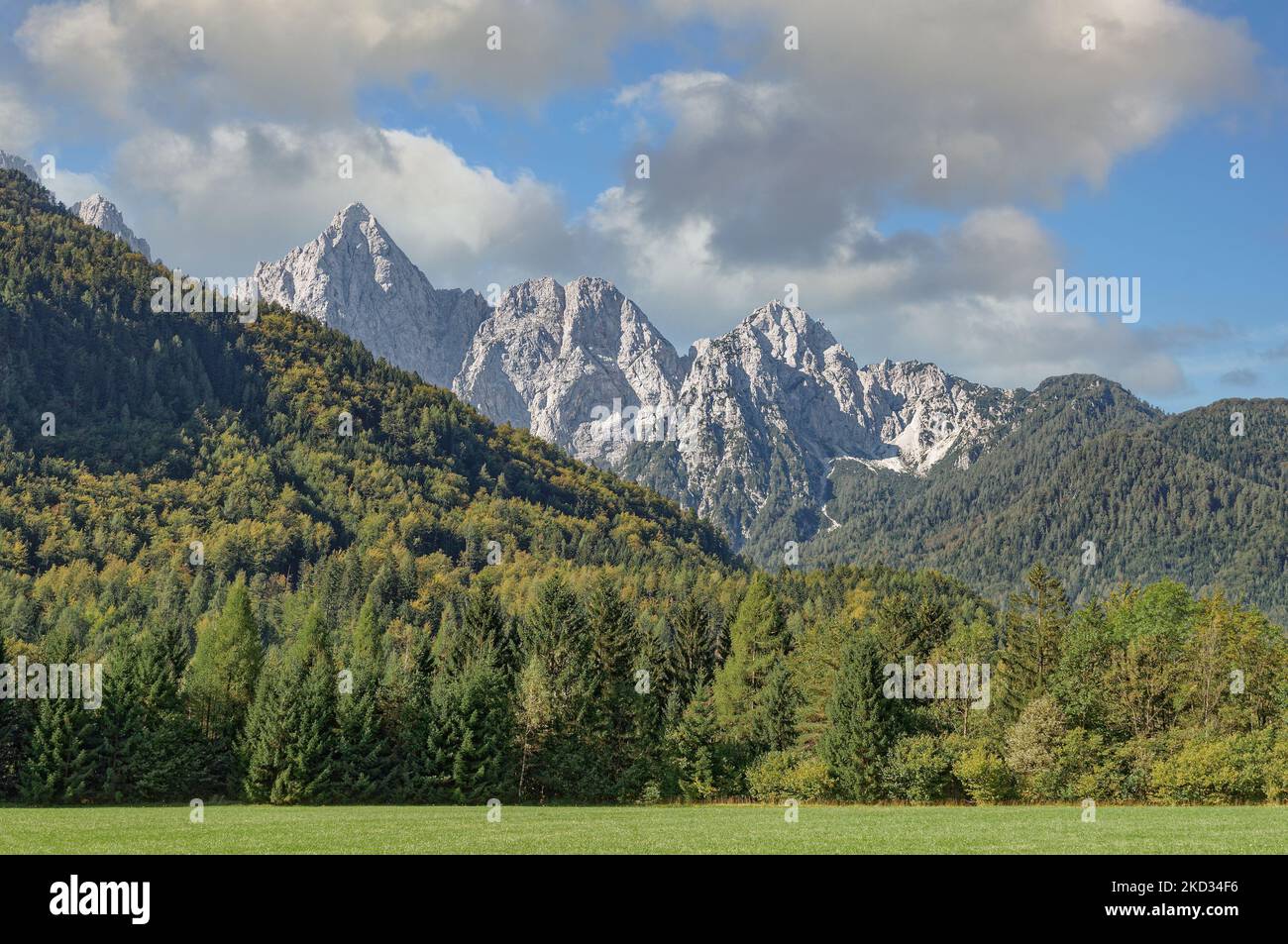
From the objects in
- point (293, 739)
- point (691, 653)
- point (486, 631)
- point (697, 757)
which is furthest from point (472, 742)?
point (691, 653)

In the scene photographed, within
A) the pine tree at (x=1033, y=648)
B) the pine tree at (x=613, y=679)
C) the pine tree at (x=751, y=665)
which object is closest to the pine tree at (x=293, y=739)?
the pine tree at (x=613, y=679)

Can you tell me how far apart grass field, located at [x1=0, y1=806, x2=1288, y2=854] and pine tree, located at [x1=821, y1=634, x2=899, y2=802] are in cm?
1049

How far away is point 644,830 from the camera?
5481 cm

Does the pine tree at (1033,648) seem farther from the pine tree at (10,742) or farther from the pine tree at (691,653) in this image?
the pine tree at (10,742)

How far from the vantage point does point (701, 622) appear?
131 m

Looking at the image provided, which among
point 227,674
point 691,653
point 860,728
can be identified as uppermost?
point 227,674

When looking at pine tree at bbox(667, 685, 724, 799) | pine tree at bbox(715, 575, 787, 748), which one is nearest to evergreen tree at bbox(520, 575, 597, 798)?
pine tree at bbox(667, 685, 724, 799)

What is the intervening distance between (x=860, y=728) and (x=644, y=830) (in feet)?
139

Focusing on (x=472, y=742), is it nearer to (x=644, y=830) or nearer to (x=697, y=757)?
(x=697, y=757)

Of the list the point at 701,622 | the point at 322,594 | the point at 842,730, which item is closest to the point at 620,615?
the point at 701,622
